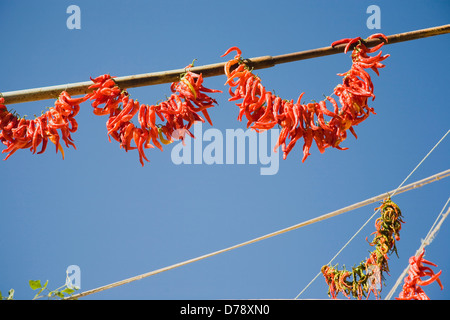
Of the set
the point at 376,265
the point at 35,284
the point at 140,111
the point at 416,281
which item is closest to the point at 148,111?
the point at 140,111

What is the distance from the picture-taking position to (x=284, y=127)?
2828 millimetres

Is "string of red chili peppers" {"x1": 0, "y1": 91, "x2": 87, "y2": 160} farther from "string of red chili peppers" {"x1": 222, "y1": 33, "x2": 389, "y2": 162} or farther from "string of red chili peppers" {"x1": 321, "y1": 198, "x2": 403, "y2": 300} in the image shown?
"string of red chili peppers" {"x1": 321, "y1": 198, "x2": 403, "y2": 300}

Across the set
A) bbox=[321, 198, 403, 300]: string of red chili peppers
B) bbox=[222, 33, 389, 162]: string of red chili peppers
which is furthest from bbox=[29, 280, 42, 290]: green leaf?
bbox=[321, 198, 403, 300]: string of red chili peppers

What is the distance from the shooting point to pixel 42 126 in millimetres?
2938

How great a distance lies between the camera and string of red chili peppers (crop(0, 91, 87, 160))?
2910 millimetres

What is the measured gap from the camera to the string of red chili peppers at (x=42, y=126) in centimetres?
291

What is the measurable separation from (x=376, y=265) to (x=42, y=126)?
2875mm

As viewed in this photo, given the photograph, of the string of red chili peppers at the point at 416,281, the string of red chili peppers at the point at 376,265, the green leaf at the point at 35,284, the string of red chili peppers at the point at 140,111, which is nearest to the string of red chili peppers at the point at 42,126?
the string of red chili peppers at the point at 140,111

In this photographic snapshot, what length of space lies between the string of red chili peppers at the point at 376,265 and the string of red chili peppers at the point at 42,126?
2679 mm

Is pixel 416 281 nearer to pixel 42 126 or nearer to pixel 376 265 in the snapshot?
pixel 376 265

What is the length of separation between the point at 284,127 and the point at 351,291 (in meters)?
2.30
